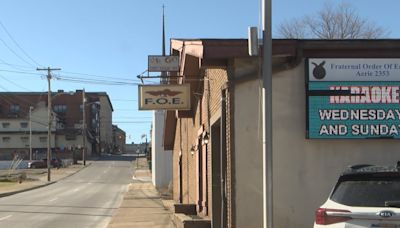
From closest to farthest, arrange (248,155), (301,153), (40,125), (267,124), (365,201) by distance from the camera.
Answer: (365,201) < (267,124) < (301,153) < (248,155) < (40,125)

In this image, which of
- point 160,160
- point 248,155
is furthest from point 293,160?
point 160,160

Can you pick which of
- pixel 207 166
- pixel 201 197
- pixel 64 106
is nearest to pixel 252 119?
pixel 207 166

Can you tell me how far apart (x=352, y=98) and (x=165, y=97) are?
688 centimetres

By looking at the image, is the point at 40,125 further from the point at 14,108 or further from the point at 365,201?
the point at 365,201

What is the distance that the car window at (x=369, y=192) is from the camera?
21.7 feet

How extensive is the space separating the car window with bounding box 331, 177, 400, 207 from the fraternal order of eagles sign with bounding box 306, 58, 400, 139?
176 inches

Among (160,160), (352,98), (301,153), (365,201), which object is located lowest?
(160,160)

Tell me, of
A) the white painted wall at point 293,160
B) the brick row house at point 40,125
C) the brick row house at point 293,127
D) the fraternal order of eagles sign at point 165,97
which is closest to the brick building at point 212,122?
the brick row house at point 293,127

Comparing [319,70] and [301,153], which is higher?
[319,70]

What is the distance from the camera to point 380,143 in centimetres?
1140

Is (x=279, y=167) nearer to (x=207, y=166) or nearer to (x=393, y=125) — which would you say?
(x=393, y=125)

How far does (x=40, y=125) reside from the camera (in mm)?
118875

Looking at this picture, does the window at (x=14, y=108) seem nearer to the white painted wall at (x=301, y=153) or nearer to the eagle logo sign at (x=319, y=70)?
the white painted wall at (x=301, y=153)

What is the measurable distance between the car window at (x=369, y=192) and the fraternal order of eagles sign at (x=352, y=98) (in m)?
4.48
